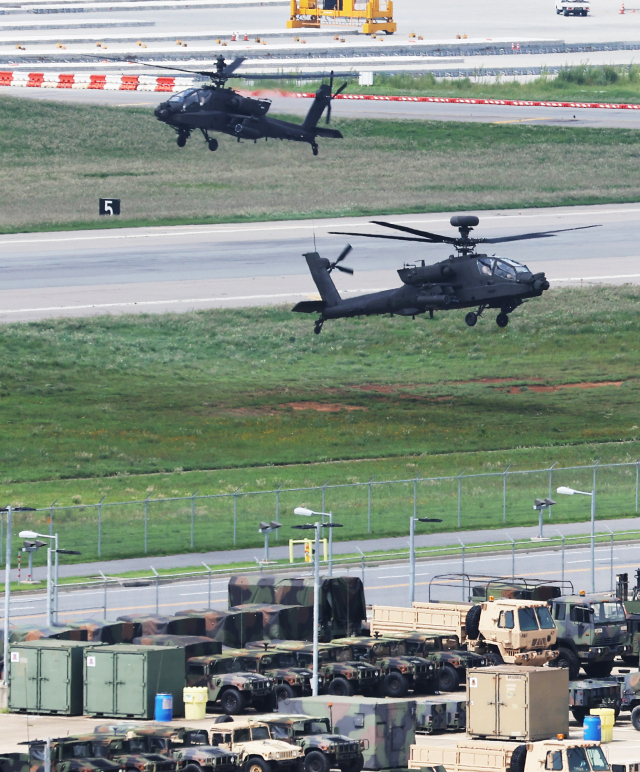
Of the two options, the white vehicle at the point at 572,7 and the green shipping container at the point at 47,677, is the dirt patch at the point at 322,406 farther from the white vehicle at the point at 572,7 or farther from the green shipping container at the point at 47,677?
the white vehicle at the point at 572,7

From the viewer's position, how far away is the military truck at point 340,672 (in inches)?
1825

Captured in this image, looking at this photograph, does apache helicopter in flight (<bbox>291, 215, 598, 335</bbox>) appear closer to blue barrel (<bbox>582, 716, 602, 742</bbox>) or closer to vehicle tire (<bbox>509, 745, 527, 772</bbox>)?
blue barrel (<bbox>582, 716, 602, 742</bbox>)

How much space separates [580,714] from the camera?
4556 cm

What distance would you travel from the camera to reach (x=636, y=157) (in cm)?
14250

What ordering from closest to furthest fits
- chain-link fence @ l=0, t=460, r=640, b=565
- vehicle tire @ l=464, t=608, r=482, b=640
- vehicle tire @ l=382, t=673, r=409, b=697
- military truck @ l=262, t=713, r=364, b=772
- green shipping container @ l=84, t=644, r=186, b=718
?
military truck @ l=262, t=713, r=364, b=772
green shipping container @ l=84, t=644, r=186, b=718
vehicle tire @ l=382, t=673, r=409, b=697
vehicle tire @ l=464, t=608, r=482, b=640
chain-link fence @ l=0, t=460, r=640, b=565

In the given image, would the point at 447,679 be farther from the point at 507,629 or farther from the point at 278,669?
the point at 278,669

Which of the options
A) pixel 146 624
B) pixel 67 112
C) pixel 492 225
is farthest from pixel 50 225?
pixel 146 624

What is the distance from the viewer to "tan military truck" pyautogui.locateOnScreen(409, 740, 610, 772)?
35.7 meters

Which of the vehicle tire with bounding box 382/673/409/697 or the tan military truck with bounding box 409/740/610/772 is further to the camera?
the vehicle tire with bounding box 382/673/409/697

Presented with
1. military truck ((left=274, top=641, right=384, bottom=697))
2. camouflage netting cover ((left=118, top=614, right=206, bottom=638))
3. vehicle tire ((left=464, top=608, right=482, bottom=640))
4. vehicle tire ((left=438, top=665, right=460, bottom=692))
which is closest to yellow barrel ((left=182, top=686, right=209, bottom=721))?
military truck ((left=274, top=641, right=384, bottom=697))

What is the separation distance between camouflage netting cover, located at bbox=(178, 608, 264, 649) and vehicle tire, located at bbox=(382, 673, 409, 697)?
6358 millimetres

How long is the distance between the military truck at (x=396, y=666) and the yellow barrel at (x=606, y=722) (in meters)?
5.98

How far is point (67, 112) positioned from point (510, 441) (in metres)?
67.4

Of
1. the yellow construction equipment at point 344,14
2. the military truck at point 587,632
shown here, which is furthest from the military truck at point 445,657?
the yellow construction equipment at point 344,14
